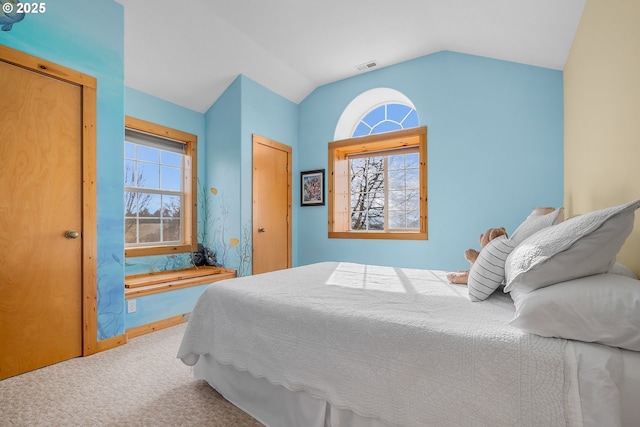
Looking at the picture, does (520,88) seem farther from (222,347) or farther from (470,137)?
(222,347)

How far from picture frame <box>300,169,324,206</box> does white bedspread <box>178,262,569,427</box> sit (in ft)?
8.49

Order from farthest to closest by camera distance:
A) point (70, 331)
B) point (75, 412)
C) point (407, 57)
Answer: point (407, 57) < point (70, 331) < point (75, 412)


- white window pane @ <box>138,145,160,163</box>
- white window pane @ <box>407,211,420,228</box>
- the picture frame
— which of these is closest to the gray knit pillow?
white window pane @ <box>407,211,420,228</box>

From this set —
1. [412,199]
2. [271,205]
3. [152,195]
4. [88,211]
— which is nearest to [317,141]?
[271,205]

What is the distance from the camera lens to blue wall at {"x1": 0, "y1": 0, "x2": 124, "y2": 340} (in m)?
2.34

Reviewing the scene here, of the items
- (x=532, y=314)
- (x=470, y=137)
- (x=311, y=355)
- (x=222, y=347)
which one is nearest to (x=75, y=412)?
(x=222, y=347)

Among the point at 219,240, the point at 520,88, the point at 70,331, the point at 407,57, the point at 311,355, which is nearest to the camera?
the point at 311,355

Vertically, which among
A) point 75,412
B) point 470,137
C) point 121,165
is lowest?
point 75,412

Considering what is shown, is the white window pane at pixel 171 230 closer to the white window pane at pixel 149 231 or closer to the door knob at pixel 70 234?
the white window pane at pixel 149 231

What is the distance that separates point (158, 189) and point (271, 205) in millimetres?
1387

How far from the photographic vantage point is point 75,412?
5.47 feet

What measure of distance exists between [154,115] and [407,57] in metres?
3.07

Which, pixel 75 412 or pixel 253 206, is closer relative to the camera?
pixel 75 412

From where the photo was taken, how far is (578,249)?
0.99 meters
